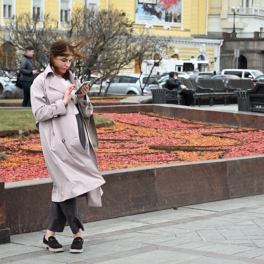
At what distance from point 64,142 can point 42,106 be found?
1.13ft

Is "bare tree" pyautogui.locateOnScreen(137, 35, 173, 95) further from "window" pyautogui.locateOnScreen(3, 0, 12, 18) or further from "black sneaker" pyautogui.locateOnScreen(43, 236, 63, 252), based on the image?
"black sneaker" pyautogui.locateOnScreen(43, 236, 63, 252)

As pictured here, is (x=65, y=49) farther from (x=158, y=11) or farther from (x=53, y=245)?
(x=158, y=11)

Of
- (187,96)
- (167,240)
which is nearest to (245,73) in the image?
(187,96)

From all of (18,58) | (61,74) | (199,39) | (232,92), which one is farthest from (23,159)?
(199,39)

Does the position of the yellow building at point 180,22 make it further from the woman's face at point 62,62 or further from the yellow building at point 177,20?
the woman's face at point 62,62

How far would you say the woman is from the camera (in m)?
5.63

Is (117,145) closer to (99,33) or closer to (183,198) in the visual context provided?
(183,198)

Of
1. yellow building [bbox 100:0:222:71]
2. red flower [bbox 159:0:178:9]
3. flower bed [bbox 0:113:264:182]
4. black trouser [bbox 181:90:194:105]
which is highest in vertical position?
red flower [bbox 159:0:178:9]

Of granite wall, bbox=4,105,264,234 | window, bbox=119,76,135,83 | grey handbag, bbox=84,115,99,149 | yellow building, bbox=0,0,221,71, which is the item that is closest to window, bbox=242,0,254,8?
yellow building, bbox=0,0,221,71

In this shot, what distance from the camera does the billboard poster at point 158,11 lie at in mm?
64625

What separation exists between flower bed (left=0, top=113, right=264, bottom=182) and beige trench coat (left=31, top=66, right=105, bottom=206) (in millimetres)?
1971

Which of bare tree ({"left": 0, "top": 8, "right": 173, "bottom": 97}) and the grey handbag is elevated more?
bare tree ({"left": 0, "top": 8, "right": 173, "bottom": 97})

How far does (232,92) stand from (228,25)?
165ft

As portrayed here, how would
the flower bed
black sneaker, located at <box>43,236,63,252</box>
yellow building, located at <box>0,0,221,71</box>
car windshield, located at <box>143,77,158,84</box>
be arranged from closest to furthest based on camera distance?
black sneaker, located at <box>43,236,63,252</box>, the flower bed, car windshield, located at <box>143,77,158,84</box>, yellow building, located at <box>0,0,221,71</box>
